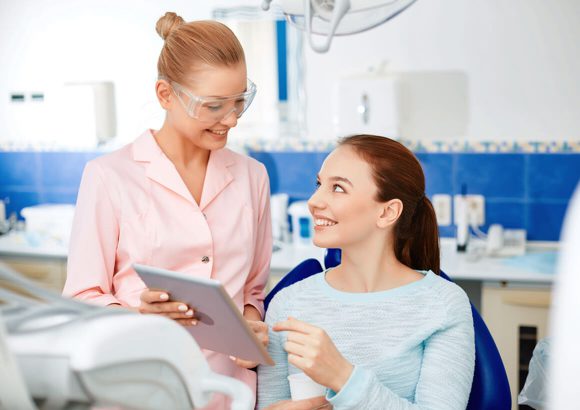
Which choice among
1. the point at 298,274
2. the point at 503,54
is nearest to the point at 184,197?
the point at 298,274

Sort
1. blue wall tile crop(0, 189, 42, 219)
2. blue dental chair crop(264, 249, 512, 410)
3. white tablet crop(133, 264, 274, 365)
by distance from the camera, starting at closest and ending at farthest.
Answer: white tablet crop(133, 264, 274, 365) → blue dental chair crop(264, 249, 512, 410) → blue wall tile crop(0, 189, 42, 219)

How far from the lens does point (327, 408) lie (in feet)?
5.33

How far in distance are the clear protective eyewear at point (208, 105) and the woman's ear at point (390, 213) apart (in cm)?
40

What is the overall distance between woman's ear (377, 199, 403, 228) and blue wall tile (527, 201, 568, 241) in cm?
205

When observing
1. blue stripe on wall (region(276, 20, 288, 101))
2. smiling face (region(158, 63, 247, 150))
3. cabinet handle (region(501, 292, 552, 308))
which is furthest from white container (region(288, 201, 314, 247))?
smiling face (region(158, 63, 247, 150))

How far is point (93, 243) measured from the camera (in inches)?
68.0

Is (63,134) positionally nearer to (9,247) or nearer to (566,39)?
(9,247)

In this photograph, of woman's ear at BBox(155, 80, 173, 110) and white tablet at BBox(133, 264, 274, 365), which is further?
woman's ear at BBox(155, 80, 173, 110)

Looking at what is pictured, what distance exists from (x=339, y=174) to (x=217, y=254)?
0.36m

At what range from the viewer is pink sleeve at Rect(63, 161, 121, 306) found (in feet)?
5.66

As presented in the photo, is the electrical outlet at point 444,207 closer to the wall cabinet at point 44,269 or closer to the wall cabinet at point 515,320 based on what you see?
the wall cabinet at point 515,320

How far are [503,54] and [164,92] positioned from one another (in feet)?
7.54

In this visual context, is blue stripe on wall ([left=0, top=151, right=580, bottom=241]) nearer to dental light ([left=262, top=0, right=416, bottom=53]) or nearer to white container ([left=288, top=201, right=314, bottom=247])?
white container ([left=288, top=201, right=314, bottom=247])

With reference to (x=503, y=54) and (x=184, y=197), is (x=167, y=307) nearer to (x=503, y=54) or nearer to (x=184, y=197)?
(x=184, y=197)
